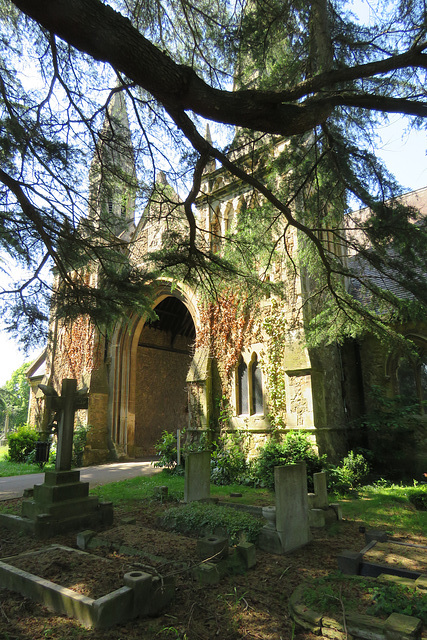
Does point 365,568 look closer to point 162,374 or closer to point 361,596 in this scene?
point 361,596

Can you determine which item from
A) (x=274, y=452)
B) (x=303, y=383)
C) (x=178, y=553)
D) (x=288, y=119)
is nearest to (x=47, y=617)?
(x=178, y=553)

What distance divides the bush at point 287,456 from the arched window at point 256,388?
1394 millimetres

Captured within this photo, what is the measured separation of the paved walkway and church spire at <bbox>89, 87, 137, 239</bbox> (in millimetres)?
5605

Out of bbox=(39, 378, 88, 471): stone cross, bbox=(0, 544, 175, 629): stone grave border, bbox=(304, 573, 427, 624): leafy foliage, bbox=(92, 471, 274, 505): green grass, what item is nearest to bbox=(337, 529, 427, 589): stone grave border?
bbox=(304, 573, 427, 624): leafy foliage

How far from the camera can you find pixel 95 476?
35.2ft

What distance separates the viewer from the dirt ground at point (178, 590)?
280 cm

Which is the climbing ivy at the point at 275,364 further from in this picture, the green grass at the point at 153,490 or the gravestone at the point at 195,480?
the gravestone at the point at 195,480

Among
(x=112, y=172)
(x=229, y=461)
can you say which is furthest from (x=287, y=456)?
(x=112, y=172)

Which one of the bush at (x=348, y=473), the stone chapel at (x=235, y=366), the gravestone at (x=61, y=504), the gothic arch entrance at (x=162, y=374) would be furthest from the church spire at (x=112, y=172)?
the gothic arch entrance at (x=162, y=374)

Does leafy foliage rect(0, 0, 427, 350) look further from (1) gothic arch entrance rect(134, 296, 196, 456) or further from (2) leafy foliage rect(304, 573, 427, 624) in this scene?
(1) gothic arch entrance rect(134, 296, 196, 456)

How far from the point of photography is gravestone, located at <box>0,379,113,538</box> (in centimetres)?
512

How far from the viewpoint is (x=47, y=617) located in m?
2.95

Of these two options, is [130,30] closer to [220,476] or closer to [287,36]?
[287,36]

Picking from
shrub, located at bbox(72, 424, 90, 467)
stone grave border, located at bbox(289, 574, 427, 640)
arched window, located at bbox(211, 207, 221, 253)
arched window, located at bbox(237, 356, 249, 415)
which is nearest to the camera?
stone grave border, located at bbox(289, 574, 427, 640)
